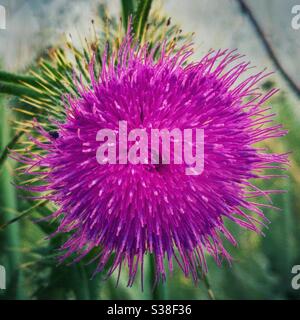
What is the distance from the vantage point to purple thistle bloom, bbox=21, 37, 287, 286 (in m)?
0.92

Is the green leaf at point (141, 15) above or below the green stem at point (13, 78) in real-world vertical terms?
above

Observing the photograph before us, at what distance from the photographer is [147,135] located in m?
0.93

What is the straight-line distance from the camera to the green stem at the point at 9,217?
1238mm

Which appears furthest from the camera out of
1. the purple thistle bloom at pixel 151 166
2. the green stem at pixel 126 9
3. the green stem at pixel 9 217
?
the green stem at pixel 9 217

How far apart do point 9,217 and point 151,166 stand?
57cm

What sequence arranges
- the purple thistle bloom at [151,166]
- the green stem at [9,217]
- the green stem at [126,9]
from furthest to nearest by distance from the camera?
the green stem at [9,217]
the green stem at [126,9]
the purple thistle bloom at [151,166]

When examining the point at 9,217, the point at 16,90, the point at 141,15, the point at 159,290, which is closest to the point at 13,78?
the point at 16,90

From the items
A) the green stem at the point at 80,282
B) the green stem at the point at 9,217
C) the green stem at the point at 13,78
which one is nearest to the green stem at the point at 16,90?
the green stem at the point at 13,78

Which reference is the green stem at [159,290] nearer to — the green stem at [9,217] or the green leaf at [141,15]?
the green stem at [9,217]

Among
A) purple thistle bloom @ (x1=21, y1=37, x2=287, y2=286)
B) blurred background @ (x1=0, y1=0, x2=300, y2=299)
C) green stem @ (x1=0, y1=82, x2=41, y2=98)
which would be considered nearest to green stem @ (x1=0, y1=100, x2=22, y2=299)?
blurred background @ (x1=0, y1=0, x2=300, y2=299)
